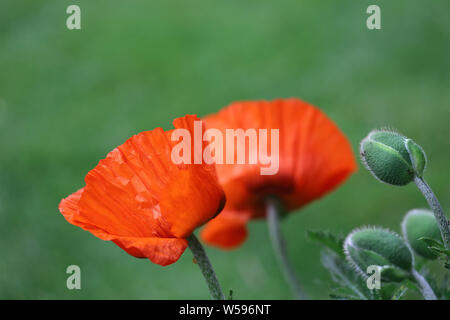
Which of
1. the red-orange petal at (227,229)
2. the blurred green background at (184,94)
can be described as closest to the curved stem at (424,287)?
the red-orange petal at (227,229)

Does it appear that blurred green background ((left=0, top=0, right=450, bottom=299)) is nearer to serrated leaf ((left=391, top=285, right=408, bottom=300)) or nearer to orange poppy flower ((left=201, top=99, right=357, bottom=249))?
orange poppy flower ((left=201, top=99, right=357, bottom=249))

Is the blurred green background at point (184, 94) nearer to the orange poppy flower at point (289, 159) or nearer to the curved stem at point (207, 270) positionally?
the orange poppy flower at point (289, 159)

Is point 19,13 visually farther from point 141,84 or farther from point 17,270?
point 17,270

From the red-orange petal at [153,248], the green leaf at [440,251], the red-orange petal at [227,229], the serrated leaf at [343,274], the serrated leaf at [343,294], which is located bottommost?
the serrated leaf at [343,294]

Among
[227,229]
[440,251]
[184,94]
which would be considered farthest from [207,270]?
[184,94]

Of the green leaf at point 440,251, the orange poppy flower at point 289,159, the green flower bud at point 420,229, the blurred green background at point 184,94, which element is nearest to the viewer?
the green leaf at point 440,251

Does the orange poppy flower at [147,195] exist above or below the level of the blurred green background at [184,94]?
below

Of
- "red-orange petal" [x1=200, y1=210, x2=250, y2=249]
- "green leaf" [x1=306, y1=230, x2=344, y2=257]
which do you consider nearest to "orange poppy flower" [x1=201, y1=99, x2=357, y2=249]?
"red-orange petal" [x1=200, y1=210, x2=250, y2=249]
